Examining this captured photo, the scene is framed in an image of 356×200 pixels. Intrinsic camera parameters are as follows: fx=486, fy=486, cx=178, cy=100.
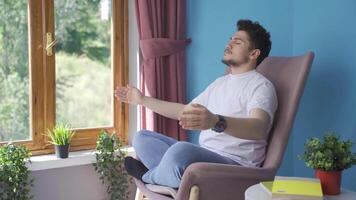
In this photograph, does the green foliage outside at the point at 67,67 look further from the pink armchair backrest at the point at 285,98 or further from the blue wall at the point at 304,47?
the pink armchair backrest at the point at 285,98

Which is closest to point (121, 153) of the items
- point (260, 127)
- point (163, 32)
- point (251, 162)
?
point (163, 32)

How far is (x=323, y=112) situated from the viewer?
2383 mm

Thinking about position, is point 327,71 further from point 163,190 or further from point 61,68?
point 61,68

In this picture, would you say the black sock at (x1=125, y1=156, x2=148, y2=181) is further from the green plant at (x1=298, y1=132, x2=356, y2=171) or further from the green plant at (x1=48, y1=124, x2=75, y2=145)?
the green plant at (x1=298, y1=132, x2=356, y2=171)

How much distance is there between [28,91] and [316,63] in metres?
1.59

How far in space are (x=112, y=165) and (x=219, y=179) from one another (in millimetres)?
1129

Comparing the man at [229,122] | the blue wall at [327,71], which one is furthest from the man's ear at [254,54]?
the blue wall at [327,71]

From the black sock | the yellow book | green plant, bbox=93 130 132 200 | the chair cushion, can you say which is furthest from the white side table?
green plant, bbox=93 130 132 200

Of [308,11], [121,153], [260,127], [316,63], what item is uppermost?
[308,11]

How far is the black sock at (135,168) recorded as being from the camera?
2.29 metres

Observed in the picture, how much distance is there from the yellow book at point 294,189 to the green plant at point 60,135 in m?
1.40

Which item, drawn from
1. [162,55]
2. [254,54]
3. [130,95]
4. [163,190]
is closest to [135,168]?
[163,190]

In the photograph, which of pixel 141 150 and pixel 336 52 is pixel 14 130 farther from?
pixel 336 52

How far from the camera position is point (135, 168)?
232cm
